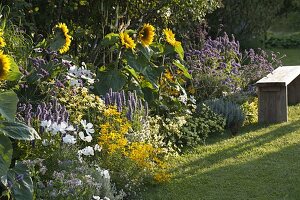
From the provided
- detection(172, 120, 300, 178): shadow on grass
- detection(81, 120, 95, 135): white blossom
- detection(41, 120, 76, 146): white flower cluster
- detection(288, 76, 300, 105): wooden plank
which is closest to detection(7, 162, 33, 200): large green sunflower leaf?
detection(41, 120, 76, 146): white flower cluster

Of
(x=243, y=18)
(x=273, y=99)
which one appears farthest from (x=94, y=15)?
(x=243, y=18)

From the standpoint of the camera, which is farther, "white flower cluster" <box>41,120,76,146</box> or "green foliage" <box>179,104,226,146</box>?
"green foliage" <box>179,104,226,146</box>

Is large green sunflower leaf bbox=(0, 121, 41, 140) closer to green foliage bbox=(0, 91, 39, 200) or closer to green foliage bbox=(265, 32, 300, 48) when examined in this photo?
green foliage bbox=(0, 91, 39, 200)

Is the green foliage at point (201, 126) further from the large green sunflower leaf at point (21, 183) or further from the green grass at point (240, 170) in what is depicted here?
the large green sunflower leaf at point (21, 183)

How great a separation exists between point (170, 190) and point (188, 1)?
4.26 metres

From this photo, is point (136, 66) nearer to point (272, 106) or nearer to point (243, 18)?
point (272, 106)

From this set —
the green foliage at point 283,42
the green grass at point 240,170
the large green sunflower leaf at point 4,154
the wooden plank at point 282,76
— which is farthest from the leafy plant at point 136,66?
the green foliage at point 283,42

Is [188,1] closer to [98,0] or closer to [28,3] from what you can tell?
[98,0]

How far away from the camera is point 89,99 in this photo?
5.57 metres

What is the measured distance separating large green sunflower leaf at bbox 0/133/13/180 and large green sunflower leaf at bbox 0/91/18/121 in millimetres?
153

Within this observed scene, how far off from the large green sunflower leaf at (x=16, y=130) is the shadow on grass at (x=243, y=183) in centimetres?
149

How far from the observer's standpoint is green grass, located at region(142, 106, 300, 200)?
17.3ft

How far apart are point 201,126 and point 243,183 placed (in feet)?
5.34

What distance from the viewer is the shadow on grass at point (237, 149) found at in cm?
610
